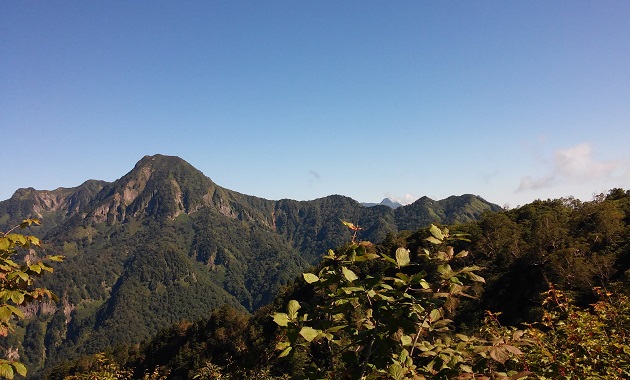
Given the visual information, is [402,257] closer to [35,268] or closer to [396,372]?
[396,372]

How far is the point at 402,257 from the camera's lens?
131 inches

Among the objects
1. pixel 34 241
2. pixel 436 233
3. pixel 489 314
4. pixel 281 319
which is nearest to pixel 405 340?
pixel 436 233

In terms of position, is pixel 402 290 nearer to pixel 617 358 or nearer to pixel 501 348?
pixel 501 348

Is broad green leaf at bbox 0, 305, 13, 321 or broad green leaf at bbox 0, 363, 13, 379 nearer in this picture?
broad green leaf at bbox 0, 363, 13, 379

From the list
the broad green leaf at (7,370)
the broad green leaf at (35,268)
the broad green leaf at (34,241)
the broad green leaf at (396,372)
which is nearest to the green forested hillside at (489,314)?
the broad green leaf at (396,372)

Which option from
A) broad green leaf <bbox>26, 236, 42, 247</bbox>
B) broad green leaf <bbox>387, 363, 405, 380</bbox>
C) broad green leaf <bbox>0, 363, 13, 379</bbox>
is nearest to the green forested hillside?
broad green leaf <bbox>387, 363, 405, 380</bbox>

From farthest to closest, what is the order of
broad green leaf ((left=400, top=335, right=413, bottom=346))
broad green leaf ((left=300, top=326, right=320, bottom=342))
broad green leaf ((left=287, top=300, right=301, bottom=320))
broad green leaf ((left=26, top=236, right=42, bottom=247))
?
broad green leaf ((left=26, top=236, right=42, bottom=247))
broad green leaf ((left=400, top=335, right=413, bottom=346))
broad green leaf ((left=287, top=300, right=301, bottom=320))
broad green leaf ((left=300, top=326, right=320, bottom=342))

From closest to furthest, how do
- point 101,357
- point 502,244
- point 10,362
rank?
point 10,362 → point 101,357 → point 502,244

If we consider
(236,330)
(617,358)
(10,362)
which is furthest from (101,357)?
(236,330)

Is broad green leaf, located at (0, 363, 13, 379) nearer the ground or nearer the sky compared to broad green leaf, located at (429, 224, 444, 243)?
nearer the ground

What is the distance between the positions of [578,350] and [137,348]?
140 m

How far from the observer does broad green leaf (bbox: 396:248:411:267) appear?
126 inches

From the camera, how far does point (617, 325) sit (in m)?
7.22

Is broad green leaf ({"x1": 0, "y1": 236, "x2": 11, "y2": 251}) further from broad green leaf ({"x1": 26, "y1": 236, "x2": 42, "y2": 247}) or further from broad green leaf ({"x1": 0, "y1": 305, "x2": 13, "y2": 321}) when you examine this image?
broad green leaf ({"x1": 0, "y1": 305, "x2": 13, "y2": 321})
